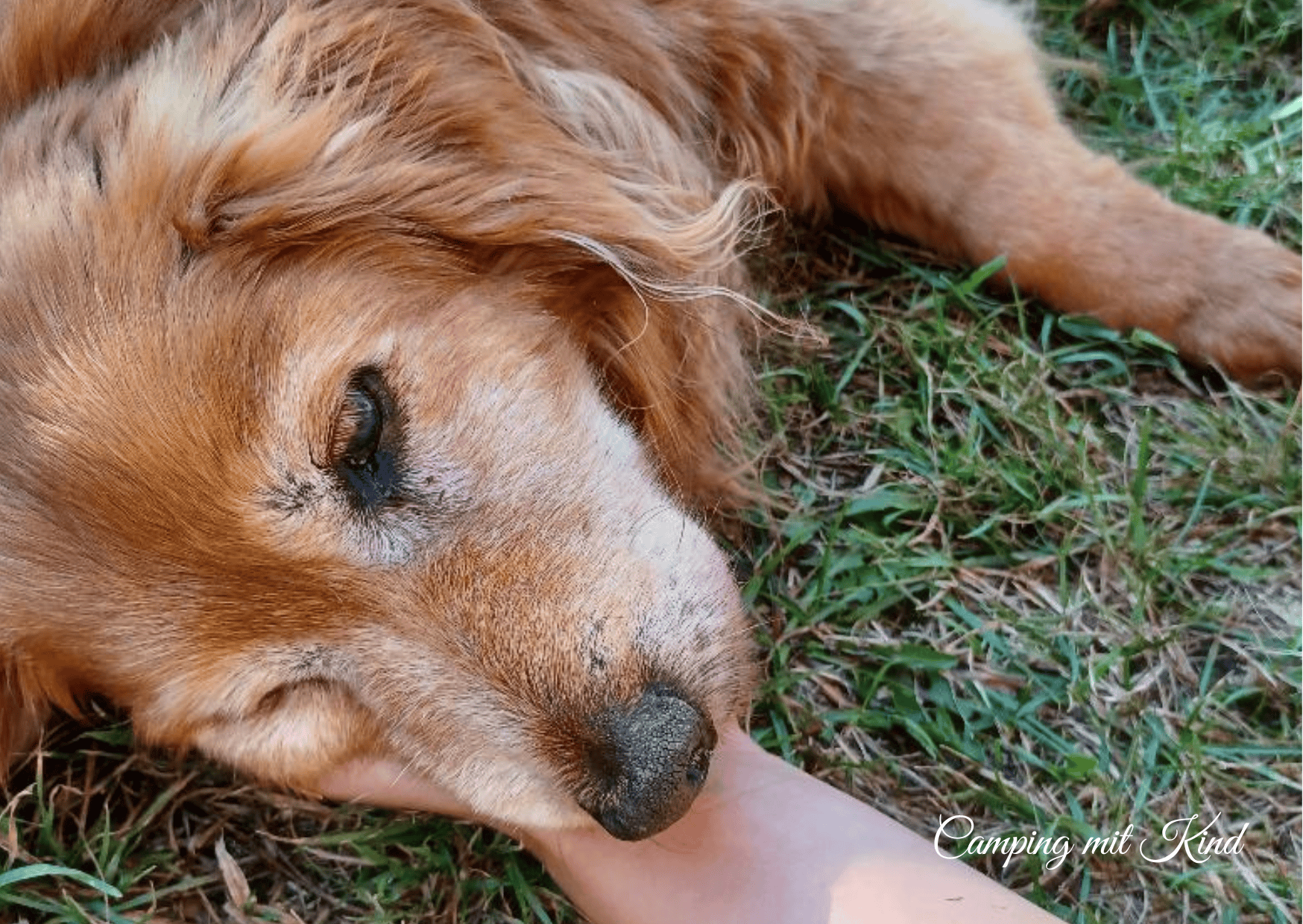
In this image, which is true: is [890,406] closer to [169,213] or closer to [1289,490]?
[1289,490]

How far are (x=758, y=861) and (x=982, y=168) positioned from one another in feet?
4.70

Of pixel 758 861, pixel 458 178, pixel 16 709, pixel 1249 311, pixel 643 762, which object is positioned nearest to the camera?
pixel 643 762

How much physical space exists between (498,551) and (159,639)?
52cm

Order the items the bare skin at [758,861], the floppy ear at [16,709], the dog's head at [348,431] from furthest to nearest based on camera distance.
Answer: the floppy ear at [16,709] < the bare skin at [758,861] < the dog's head at [348,431]

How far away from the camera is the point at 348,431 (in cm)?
173

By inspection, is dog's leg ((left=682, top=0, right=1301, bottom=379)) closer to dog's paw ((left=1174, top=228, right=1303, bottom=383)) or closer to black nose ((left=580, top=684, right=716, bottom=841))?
dog's paw ((left=1174, top=228, right=1303, bottom=383))

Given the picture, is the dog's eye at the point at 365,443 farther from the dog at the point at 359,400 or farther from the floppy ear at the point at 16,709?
the floppy ear at the point at 16,709

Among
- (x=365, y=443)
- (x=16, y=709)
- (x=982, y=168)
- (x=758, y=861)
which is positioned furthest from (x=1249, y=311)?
(x=16, y=709)

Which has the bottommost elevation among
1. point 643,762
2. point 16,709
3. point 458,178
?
point 16,709

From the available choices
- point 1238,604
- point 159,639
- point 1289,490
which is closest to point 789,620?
point 1238,604

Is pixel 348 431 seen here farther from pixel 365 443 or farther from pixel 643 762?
pixel 643 762

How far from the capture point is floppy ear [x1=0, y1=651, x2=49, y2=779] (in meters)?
2.10

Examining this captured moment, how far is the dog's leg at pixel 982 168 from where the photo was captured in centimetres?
248

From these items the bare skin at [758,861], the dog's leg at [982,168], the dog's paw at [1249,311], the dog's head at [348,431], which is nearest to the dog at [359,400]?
the dog's head at [348,431]
